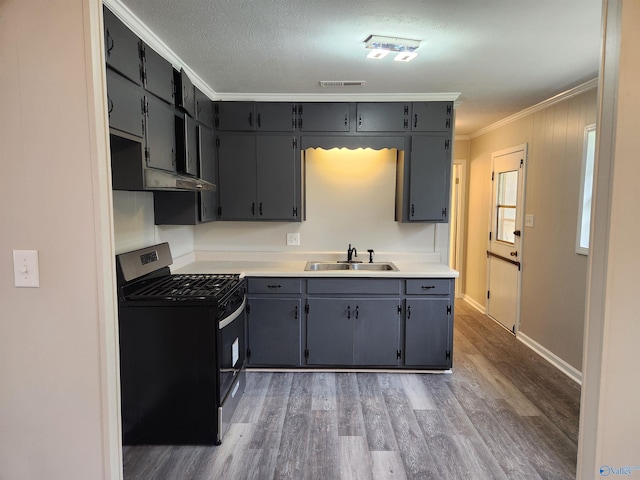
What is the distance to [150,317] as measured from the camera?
2332mm

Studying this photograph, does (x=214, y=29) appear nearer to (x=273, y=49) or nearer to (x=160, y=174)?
(x=273, y=49)

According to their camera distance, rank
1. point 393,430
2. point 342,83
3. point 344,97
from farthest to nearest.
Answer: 1. point 344,97
2. point 342,83
3. point 393,430

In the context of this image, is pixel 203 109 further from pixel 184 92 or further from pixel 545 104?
pixel 545 104

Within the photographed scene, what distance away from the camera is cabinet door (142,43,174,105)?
2241 mm

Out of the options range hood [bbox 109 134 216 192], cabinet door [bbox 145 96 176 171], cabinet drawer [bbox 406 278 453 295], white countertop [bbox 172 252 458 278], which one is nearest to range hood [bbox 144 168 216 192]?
Answer: range hood [bbox 109 134 216 192]

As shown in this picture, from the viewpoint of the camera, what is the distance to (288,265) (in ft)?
12.1

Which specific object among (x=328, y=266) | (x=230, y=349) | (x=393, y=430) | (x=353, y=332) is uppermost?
(x=328, y=266)

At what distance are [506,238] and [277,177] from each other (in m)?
2.82


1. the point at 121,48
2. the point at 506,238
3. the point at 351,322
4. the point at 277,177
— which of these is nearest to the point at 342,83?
the point at 277,177

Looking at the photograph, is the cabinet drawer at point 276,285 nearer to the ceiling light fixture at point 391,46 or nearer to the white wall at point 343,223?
the white wall at point 343,223

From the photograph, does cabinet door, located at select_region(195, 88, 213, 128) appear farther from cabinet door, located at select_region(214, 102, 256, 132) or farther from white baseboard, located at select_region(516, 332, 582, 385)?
white baseboard, located at select_region(516, 332, 582, 385)

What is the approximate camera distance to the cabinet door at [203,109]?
3143 mm

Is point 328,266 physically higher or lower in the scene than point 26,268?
lower

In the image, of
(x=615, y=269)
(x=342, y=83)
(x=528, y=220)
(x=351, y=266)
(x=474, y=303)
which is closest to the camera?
(x=615, y=269)
